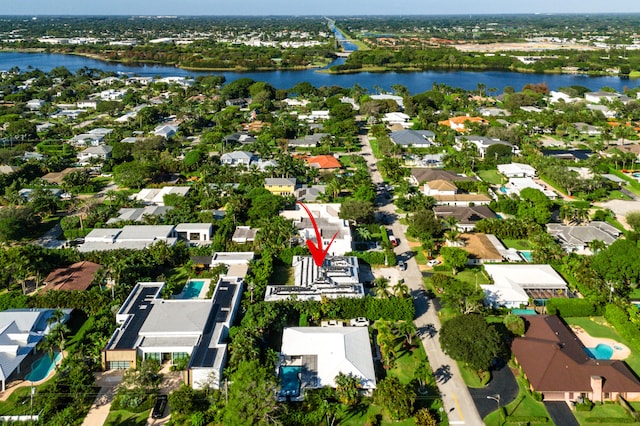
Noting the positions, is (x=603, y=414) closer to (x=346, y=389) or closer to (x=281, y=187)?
(x=346, y=389)

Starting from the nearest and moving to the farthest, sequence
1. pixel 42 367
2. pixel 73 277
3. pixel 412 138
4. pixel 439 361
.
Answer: pixel 42 367 → pixel 439 361 → pixel 73 277 → pixel 412 138

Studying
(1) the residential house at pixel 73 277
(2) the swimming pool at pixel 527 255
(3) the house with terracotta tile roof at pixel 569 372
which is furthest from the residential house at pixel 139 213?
(3) the house with terracotta tile roof at pixel 569 372

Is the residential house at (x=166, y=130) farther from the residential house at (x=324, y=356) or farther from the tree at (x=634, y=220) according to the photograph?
the tree at (x=634, y=220)

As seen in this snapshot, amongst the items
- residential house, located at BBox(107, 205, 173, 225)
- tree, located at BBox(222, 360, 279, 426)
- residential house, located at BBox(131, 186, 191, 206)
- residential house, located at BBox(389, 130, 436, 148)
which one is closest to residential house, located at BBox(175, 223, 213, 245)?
residential house, located at BBox(107, 205, 173, 225)

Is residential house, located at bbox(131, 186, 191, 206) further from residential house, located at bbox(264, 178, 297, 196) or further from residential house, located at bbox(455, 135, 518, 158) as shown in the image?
residential house, located at bbox(455, 135, 518, 158)

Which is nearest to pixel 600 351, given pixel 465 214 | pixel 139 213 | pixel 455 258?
pixel 455 258

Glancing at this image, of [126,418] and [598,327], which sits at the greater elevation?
[598,327]

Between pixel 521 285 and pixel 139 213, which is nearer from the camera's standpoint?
pixel 521 285

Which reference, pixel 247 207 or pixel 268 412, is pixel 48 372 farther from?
pixel 247 207
